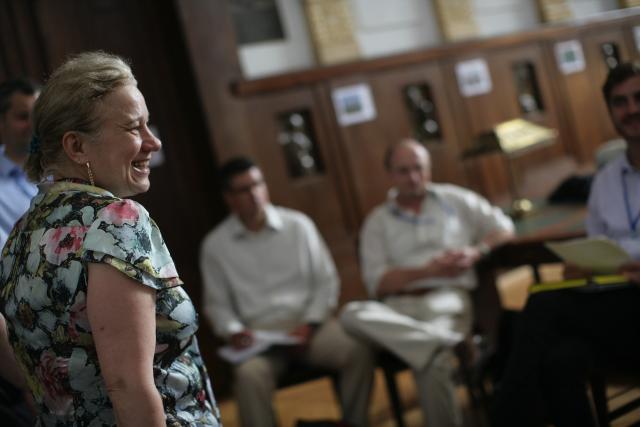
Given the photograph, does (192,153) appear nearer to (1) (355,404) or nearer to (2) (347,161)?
(2) (347,161)

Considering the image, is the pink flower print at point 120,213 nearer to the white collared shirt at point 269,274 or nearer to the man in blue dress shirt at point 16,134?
the man in blue dress shirt at point 16,134

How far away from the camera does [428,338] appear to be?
10.2 ft

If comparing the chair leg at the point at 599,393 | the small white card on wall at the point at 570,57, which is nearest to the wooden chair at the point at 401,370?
the chair leg at the point at 599,393

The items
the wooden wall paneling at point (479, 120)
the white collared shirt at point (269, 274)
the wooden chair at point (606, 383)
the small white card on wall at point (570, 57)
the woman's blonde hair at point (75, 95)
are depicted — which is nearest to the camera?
the woman's blonde hair at point (75, 95)

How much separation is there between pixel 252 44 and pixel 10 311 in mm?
4006

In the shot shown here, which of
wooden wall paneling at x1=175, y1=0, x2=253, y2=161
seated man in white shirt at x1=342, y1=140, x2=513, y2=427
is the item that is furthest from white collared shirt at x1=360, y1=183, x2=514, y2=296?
wooden wall paneling at x1=175, y1=0, x2=253, y2=161

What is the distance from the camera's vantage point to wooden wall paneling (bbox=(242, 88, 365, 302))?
491cm

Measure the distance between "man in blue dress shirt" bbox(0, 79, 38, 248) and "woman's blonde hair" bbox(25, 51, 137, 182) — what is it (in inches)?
54.2

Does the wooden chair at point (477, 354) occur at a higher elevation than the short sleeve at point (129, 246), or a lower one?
lower

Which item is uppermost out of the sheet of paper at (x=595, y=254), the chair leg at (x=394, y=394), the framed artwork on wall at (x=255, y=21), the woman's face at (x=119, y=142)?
the framed artwork on wall at (x=255, y=21)

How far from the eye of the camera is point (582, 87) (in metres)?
6.27

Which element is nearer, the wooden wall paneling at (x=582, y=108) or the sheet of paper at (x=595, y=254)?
the sheet of paper at (x=595, y=254)

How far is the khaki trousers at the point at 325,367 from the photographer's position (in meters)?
3.19

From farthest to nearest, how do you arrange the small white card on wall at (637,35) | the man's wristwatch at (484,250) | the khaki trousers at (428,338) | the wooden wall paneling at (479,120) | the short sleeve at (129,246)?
1. the wooden wall paneling at (479,120)
2. the man's wristwatch at (484,250)
3. the khaki trousers at (428,338)
4. the small white card on wall at (637,35)
5. the short sleeve at (129,246)
